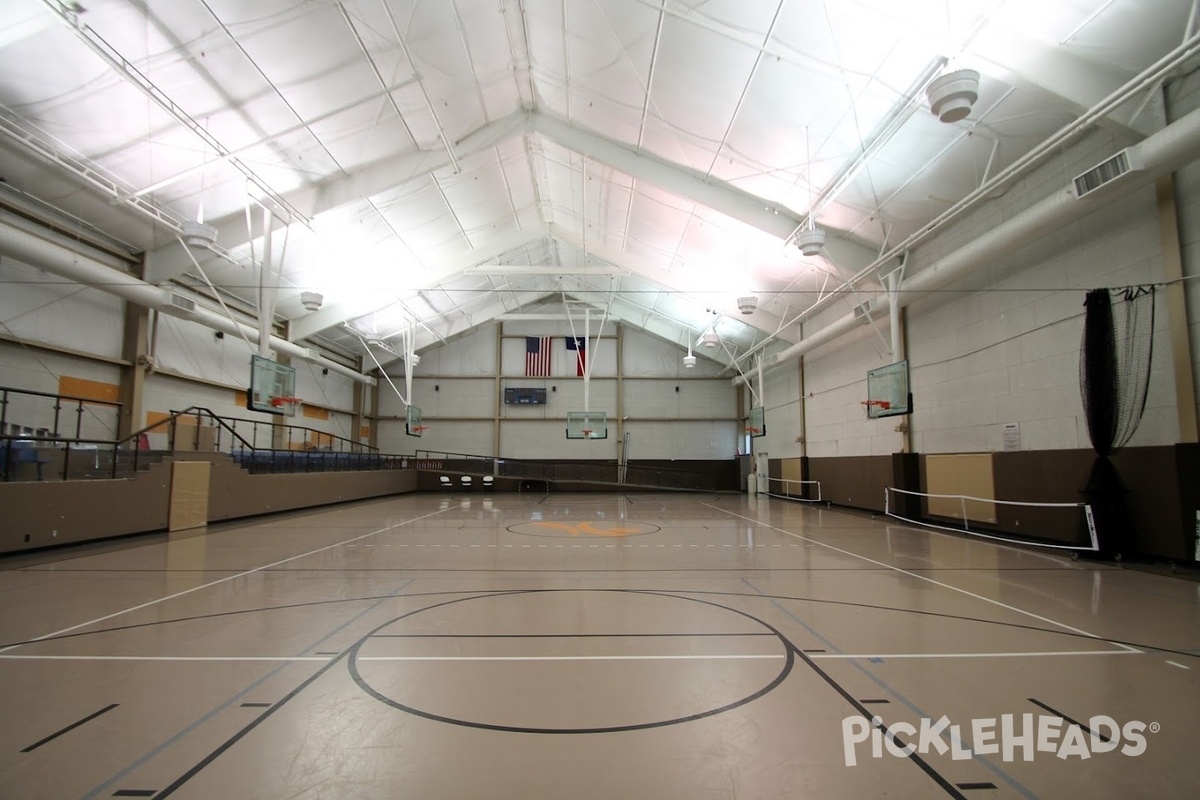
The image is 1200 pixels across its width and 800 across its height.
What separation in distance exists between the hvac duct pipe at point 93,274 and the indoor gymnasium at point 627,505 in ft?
0.38

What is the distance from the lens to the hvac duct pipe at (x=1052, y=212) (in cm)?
709

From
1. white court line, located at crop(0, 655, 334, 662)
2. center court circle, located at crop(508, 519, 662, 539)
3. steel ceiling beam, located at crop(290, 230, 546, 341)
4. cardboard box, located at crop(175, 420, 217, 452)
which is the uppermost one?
steel ceiling beam, located at crop(290, 230, 546, 341)

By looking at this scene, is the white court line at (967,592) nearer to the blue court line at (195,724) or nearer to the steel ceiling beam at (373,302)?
the blue court line at (195,724)

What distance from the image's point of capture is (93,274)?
13125 millimetres

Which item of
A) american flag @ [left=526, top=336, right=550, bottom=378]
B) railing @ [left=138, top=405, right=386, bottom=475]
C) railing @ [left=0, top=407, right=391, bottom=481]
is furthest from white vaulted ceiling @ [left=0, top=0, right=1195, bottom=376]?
american flag @ [left=526, top=336, right=550, bottom=378]

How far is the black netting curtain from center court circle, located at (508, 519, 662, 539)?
771 cm

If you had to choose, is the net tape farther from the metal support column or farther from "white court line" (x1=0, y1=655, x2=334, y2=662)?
"white court line" (x1=0, y1=655, x2=334, y2=662)

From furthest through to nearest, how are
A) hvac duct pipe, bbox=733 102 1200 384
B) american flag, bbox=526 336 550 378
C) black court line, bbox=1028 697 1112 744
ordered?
american flag, bbox=526 336 550 378, hvac duct pipe, bbox=733 102 1200 384, black court line, bbox=1028 697 1112 744

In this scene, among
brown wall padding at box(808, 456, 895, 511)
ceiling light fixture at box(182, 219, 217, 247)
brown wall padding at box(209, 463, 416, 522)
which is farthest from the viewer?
brown wall padding at box(808, 456, 895, 511)

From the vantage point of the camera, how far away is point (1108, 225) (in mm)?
9031

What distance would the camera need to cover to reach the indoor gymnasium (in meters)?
2.91

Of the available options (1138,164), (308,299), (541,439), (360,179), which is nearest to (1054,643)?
(1138,164)

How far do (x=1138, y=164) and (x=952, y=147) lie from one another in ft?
11.3

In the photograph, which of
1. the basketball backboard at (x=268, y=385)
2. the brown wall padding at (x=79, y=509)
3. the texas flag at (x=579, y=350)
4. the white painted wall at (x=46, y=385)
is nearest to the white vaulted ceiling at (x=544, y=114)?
the white painted wall at (x=46, y=385)
